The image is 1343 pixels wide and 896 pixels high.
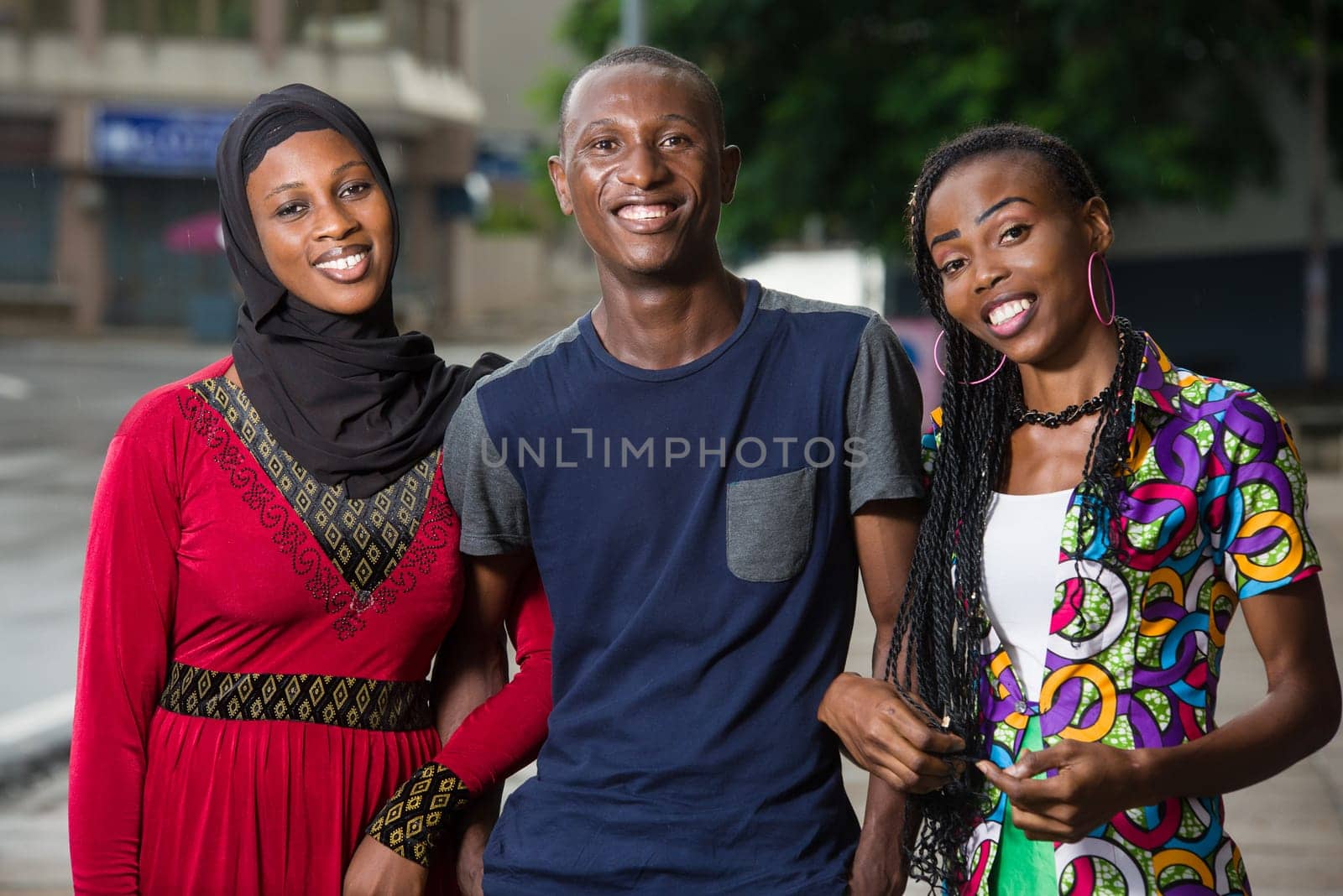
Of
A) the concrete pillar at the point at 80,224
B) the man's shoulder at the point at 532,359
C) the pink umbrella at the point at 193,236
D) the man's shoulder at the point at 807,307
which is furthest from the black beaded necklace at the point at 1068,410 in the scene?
the concrete pillar at the point at 80,224

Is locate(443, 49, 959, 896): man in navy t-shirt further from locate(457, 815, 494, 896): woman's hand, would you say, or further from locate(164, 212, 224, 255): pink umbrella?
locate(164, 212, 224, 255): pink umbrella

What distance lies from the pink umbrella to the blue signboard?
50.1 inches

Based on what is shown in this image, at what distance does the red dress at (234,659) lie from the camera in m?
2.46

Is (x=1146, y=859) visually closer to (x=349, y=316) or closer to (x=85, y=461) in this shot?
(x=349, y=316)

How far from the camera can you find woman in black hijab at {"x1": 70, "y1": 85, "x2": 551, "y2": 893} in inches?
97.1

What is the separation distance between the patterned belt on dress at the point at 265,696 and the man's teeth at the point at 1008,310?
117 cm

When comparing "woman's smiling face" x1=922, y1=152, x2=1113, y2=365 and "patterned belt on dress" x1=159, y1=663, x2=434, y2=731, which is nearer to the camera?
"woman's smiling face" x1=922, y1=152, x2=1113, y2=365

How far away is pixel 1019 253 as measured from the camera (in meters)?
2.26

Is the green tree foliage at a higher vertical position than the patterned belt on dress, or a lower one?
higher

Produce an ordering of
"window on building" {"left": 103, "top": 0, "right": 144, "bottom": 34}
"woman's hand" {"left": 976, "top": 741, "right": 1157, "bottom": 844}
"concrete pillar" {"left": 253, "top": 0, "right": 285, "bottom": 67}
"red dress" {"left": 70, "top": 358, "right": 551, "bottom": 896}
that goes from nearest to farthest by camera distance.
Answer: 1. "woman's hand" {"left": 976, "top": 741, "right": 1157, "bottom": 844}
2. "red dress" {"left": 70, "top": 358, "right": 551, "bottom": 896}
3. "window on building" {"left": 103, "top": 0, "right": 144, "bottom": 34}
4. "concrete pillar" {"left": 253, "top": 0, "right": 285, "bottom": 67}

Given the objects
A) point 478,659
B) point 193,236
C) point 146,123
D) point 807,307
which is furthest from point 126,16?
point 807,307

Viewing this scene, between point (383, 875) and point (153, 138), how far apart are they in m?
32.9

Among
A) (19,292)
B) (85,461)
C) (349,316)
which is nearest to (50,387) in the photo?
(85,461)

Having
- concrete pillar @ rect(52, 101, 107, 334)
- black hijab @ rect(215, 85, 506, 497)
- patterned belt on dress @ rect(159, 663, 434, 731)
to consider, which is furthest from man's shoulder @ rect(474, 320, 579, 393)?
concrete pillar @ rect(52, 101, 107, 334)
